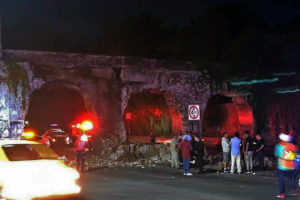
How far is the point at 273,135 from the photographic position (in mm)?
28234

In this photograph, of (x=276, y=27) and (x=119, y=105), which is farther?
(x=276, y=27)

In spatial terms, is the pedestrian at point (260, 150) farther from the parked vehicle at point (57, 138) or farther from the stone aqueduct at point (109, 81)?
the parked vehicle at point (57, 138)

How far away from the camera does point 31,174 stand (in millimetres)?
8867

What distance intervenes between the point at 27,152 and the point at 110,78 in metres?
16.4

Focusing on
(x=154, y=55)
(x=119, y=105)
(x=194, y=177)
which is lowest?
(x=194, y=177)

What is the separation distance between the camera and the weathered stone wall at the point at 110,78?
2438cm

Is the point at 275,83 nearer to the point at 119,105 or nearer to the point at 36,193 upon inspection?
the point at 119,105


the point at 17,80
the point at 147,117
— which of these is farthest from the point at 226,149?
the point at 147,117

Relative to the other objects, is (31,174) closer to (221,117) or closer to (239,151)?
(239,151)

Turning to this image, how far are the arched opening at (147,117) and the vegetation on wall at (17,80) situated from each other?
14.0 m

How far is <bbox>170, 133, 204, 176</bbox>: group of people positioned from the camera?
16406mm

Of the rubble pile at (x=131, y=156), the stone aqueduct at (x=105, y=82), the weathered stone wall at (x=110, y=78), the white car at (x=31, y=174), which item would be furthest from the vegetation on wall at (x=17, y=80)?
the white car at (x=31, y=174)

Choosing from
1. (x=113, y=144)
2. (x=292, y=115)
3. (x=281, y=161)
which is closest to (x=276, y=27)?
(x=292, y=115)

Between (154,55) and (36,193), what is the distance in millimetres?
44929
